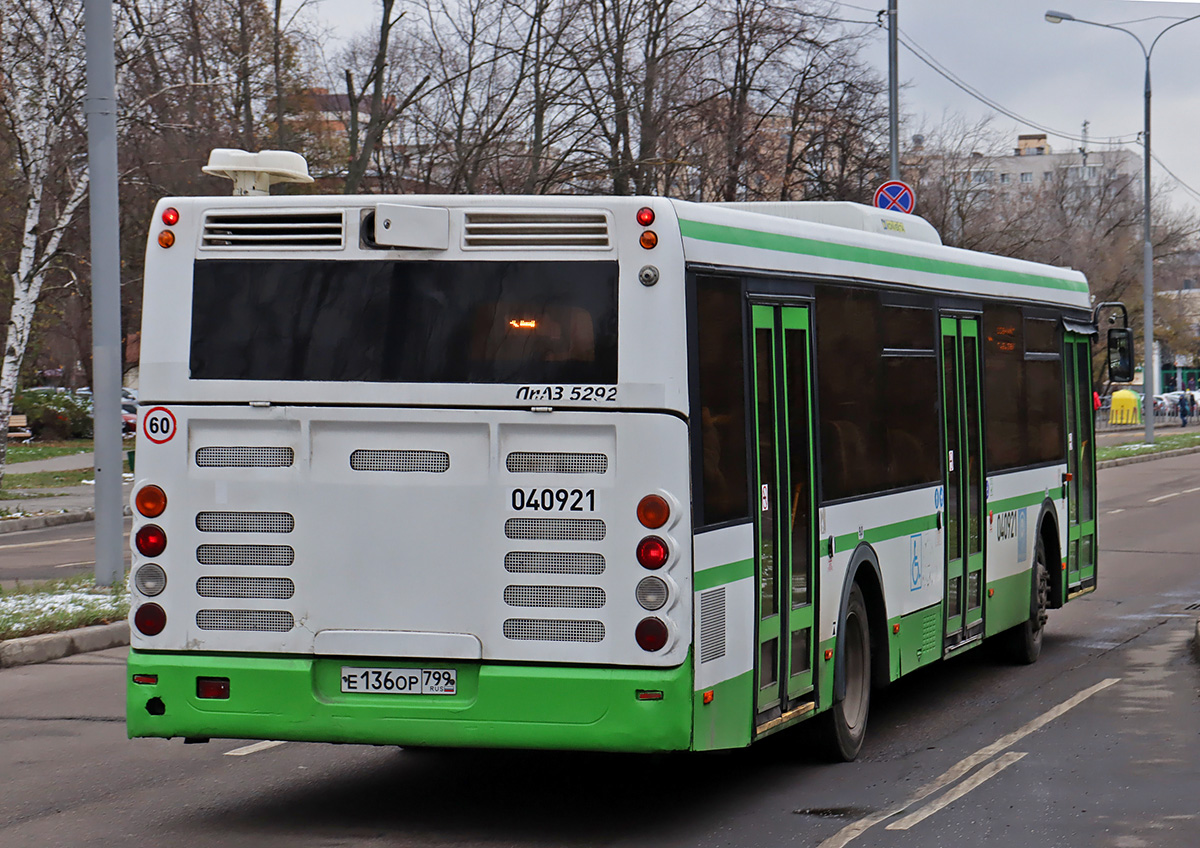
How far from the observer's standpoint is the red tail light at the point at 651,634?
21.2 feet

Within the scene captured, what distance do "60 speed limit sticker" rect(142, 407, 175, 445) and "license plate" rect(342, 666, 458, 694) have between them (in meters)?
1.21

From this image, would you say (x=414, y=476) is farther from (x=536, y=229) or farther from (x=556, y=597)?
(x=536, y=229)

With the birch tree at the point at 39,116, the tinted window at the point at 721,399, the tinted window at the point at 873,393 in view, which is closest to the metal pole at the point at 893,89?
the birch tree at the point at 39,116

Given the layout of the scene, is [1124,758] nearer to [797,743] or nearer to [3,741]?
[797,743]

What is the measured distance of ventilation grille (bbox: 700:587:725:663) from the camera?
21.8ft

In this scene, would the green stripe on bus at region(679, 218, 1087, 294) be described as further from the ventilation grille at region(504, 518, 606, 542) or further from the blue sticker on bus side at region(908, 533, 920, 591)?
the blue sticker on bus side at region(908, 533, 920, 591)

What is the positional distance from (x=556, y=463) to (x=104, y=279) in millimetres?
8826

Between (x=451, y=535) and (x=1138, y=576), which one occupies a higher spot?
(x=451, y=535)

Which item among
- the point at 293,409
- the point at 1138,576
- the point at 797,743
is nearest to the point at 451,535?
the point at 293,409

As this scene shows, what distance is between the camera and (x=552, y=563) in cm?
661

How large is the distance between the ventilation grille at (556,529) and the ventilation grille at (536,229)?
3.54 feet

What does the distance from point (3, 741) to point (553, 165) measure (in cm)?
2489

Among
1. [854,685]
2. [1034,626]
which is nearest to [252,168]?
[854,685]

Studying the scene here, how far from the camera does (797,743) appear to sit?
27.3ft
